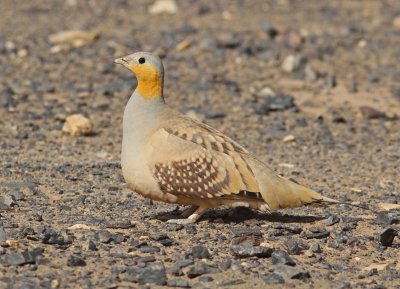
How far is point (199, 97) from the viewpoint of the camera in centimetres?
1341

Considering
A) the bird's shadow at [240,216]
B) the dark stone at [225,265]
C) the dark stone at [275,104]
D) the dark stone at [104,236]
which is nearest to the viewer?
the dark stone at [225,265]

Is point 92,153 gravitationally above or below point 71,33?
below

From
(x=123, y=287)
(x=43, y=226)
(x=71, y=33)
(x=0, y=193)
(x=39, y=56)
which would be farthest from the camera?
(x=71, y=33)

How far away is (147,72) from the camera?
25.7 feet

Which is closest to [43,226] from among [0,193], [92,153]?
[0,193]

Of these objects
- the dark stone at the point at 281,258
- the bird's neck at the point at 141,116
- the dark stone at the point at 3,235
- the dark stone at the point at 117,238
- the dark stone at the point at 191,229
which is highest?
the bird's neck at the point at 141,116

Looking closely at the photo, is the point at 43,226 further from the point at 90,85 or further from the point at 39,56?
the point at 39,56

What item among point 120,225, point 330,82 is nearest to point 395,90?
point 330,82

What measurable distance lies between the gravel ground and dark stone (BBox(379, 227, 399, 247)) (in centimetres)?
1

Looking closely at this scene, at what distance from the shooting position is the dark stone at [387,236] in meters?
7.43

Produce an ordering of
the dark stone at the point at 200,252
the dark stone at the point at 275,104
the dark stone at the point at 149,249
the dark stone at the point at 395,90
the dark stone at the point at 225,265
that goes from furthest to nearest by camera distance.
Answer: the dark stone at the point at 395,90 < the dark stone at the point at 275,104 < the dark stone at the point at 149,249 < the dark stone at the point at 200,252 < the dark stone at the point at 225,265

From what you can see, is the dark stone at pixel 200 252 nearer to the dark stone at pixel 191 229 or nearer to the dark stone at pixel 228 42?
the dark stone at pixel 191 229

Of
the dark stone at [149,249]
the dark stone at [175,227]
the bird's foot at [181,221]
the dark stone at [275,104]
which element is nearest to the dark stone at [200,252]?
the dark stone at [149,249]

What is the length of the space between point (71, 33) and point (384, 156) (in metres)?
6.81
